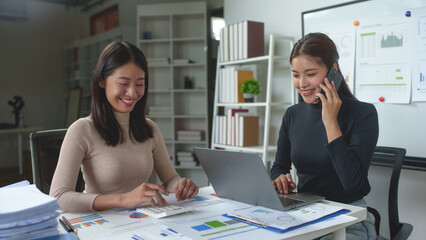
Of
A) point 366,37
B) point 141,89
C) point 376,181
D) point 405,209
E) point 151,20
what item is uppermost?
point 151,20

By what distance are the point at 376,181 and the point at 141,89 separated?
46.2 inches

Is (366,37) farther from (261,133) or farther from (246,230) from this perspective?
(246,230)

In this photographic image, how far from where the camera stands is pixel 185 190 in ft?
4.90

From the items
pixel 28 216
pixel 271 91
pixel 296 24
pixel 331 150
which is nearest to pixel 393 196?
pixel 331 150

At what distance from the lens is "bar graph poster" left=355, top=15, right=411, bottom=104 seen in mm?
2484

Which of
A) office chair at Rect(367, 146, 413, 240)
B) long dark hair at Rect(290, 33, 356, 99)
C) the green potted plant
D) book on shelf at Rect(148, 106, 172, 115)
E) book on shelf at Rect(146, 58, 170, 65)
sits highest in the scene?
book on shelf at Rect(146, 58, 170, 65)

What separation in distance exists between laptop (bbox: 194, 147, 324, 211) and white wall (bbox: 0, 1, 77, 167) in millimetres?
7111

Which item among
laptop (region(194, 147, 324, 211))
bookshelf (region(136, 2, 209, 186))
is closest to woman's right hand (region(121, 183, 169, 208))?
laptop (region(194, 147, 324, 211))

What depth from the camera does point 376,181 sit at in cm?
188

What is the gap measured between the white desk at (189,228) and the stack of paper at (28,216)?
0.45 ft

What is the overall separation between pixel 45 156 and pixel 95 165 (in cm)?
29

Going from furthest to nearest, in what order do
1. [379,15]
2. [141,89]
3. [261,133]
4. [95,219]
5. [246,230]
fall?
[261,133]
[379,15]
[141,89]
[95,219]
[246,230]

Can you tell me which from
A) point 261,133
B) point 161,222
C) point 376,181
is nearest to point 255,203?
point 161,222

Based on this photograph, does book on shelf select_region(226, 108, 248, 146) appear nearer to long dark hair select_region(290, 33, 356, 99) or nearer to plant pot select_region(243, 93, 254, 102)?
plant pot select_region(243, 93, 254, 102)
